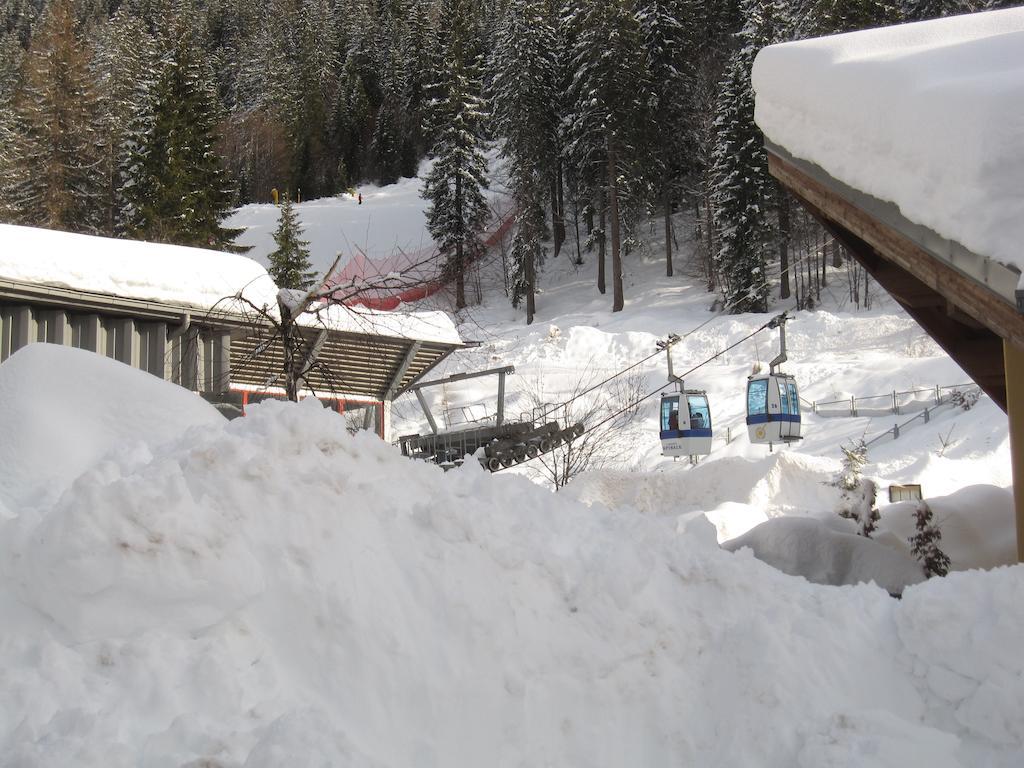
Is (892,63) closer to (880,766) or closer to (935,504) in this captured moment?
(880,766)

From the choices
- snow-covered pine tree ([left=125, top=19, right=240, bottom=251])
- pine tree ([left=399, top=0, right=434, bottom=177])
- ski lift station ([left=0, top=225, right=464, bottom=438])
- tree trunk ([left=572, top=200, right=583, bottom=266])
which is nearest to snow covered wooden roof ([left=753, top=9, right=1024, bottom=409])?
ski lift station ([left=0, top=225, right=464, bottom=438])

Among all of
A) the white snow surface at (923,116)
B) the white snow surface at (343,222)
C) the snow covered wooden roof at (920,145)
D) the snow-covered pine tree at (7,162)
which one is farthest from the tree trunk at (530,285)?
the white snow surface at (923,116)

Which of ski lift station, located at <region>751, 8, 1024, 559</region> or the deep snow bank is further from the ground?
ski lift station, located at <region>751, 8, 1024, 559</region>

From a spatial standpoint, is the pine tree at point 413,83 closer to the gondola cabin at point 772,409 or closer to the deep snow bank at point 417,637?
the gondola cabin at point 772,409

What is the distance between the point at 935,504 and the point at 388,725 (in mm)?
9245

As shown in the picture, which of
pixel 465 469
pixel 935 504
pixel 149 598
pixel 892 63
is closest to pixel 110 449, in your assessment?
pixel 149 598

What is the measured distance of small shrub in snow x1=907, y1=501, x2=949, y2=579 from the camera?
367 inches

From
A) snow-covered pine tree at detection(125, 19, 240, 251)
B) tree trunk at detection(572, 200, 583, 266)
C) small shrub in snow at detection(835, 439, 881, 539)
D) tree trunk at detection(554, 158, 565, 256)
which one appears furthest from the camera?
tree trunk at detection(554, 158, 565, 256)

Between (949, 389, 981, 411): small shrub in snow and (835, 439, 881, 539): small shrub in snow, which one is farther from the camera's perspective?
(949, 389, 981, 411): small shrub in snow

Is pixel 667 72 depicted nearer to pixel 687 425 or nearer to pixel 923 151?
pixel 687 425

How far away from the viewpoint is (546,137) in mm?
46625

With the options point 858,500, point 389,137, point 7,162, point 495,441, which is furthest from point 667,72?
point 858,500

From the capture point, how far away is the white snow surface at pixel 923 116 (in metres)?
4.52

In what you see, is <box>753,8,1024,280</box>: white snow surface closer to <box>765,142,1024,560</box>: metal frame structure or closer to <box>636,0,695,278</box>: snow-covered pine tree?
<box>765,142,1024,560</box>: metal frame structure
